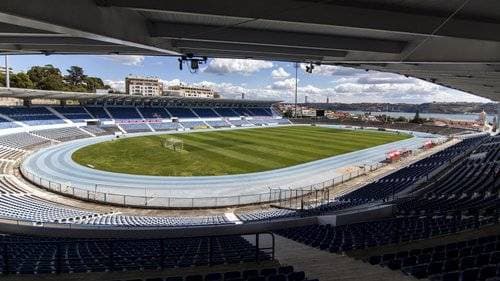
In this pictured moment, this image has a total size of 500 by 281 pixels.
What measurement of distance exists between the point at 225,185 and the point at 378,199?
1227 cm

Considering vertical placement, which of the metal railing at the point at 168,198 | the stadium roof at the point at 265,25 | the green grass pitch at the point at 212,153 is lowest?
the metal railing at the point at 168,198

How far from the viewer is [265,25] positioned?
33.2 feet

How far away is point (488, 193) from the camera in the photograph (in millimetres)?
18688

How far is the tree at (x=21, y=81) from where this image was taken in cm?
7781

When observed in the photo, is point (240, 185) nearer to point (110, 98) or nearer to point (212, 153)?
point (212, 153)

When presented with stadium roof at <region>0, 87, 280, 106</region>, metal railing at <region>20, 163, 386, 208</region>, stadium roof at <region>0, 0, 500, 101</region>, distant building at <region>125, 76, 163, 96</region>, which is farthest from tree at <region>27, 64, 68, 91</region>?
stadium roof at <region>0, 0, 500, 101</region>

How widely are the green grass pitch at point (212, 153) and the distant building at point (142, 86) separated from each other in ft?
366

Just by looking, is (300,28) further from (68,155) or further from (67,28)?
(68,155)

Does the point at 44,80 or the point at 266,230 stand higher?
the point at 44,80

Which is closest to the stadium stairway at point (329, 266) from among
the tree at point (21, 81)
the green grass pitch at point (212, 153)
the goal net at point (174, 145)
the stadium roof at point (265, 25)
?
the stadium roof at point (265, 25)

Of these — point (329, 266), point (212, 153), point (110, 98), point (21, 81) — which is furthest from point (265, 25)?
point (21, 81)

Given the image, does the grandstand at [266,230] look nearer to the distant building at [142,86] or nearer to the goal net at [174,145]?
the goal net at [174,145]

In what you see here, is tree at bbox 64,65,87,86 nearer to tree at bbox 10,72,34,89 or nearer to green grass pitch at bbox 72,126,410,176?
tree at bbox 10,72,34,89

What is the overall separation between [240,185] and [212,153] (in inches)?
601
